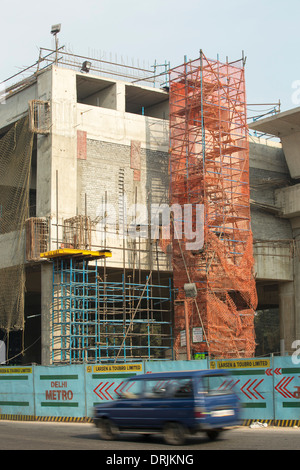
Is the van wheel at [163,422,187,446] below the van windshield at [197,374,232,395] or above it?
below

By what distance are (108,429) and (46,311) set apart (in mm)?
17591

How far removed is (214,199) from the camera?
36312 millimetres

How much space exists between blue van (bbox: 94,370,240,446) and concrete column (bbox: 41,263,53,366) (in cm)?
1691

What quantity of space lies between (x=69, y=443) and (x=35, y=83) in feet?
81.8

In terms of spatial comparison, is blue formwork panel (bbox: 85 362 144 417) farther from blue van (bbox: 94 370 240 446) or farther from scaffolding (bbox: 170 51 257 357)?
scaffolding (bbox: 170 51 257 357)

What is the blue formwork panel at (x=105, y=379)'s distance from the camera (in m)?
21.6

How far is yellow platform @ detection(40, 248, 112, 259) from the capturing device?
32.2 metres

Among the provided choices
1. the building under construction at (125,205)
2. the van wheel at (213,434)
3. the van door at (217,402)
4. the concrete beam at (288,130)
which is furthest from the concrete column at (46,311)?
the van door at (217,402)

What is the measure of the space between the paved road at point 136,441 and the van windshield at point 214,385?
109 centimetres

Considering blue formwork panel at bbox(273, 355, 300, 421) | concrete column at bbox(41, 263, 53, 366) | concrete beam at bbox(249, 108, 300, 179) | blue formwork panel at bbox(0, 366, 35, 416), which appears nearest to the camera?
blue formwork panel at bbox(273, 355, 300, 421)

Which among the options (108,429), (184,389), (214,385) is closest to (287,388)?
(214,385)

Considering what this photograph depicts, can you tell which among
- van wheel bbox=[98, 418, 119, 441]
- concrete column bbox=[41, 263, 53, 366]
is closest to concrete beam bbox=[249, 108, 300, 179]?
concrete column bbox=[41, 263, 53, 366]

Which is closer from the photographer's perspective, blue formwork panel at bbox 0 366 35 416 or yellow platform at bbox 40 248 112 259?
blue formwork panel at bbox 0 366 35 416
